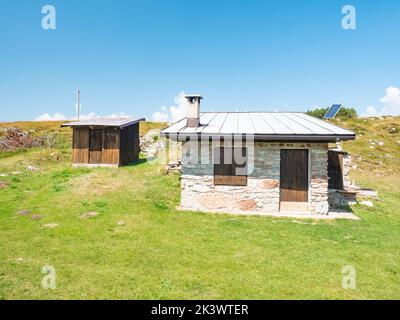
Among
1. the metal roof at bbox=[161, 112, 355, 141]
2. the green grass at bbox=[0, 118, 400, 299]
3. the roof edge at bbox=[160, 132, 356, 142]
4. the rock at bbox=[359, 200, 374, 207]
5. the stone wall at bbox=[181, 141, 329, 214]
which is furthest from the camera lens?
the rock at bbox=[359, 200, 374, 207]

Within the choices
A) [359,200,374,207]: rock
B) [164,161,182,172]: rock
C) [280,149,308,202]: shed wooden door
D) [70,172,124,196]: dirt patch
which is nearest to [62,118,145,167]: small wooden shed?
[70,172,124,196]: dirt patch

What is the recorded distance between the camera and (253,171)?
11836mm

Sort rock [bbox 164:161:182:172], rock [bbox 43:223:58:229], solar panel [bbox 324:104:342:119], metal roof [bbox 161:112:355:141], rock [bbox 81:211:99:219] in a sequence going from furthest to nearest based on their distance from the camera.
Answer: rock [bbox 164:161:182:172], solar panel [bbox 324:104:342:119], metal roof [bbox 161:112:355:141], rock [bbox 81:211:99:219], rock [bbox 43:223:58:229]

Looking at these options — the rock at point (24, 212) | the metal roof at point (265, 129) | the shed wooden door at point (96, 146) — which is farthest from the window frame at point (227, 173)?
the shed wooden door at point (96, 146)

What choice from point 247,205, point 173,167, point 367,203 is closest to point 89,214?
point 247,205

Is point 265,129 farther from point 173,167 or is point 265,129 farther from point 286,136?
point 173,167

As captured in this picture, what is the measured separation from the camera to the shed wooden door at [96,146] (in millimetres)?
19625

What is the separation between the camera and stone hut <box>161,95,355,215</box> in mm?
11688

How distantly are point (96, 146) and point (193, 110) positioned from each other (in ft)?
30.9

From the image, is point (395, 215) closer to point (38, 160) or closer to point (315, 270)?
point (315, 270)

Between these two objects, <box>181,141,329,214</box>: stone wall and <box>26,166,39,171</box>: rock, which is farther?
<box>26,166,39,171</box>: rock
